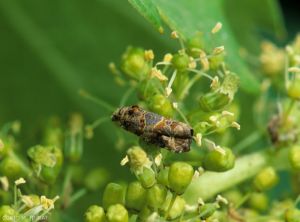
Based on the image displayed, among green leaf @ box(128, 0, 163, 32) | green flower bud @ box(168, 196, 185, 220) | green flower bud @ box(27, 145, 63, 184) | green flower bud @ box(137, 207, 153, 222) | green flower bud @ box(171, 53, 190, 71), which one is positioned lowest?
green flower bud @ box(168, 196, 185, 220)

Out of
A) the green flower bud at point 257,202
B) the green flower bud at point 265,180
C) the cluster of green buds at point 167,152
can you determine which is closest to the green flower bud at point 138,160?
the cluster of green buds at point 167,152

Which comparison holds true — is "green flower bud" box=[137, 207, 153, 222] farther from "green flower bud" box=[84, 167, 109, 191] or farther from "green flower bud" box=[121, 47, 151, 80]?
"green flower bud" box=[84, 167, 109, 191]

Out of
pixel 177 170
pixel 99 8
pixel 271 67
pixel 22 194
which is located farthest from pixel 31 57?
pixel 177 170

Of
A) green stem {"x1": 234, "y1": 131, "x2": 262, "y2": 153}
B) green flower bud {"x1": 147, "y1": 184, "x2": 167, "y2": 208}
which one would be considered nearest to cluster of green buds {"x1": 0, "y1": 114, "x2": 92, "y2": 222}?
green flower bud {"x1": 147, "y1": 184, "x2": 167, "y2": 208}

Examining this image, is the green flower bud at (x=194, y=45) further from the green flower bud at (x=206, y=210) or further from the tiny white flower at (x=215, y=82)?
the green flower bud at (x=206, y=210)

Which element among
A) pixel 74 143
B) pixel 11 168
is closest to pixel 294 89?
pixel 74 143

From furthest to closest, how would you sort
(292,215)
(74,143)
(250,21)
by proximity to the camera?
1. (250,21)
2. (74,143)
3. (292,215)

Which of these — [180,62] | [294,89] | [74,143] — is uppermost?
[180,62]

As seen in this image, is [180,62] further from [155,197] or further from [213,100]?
[155,197]
